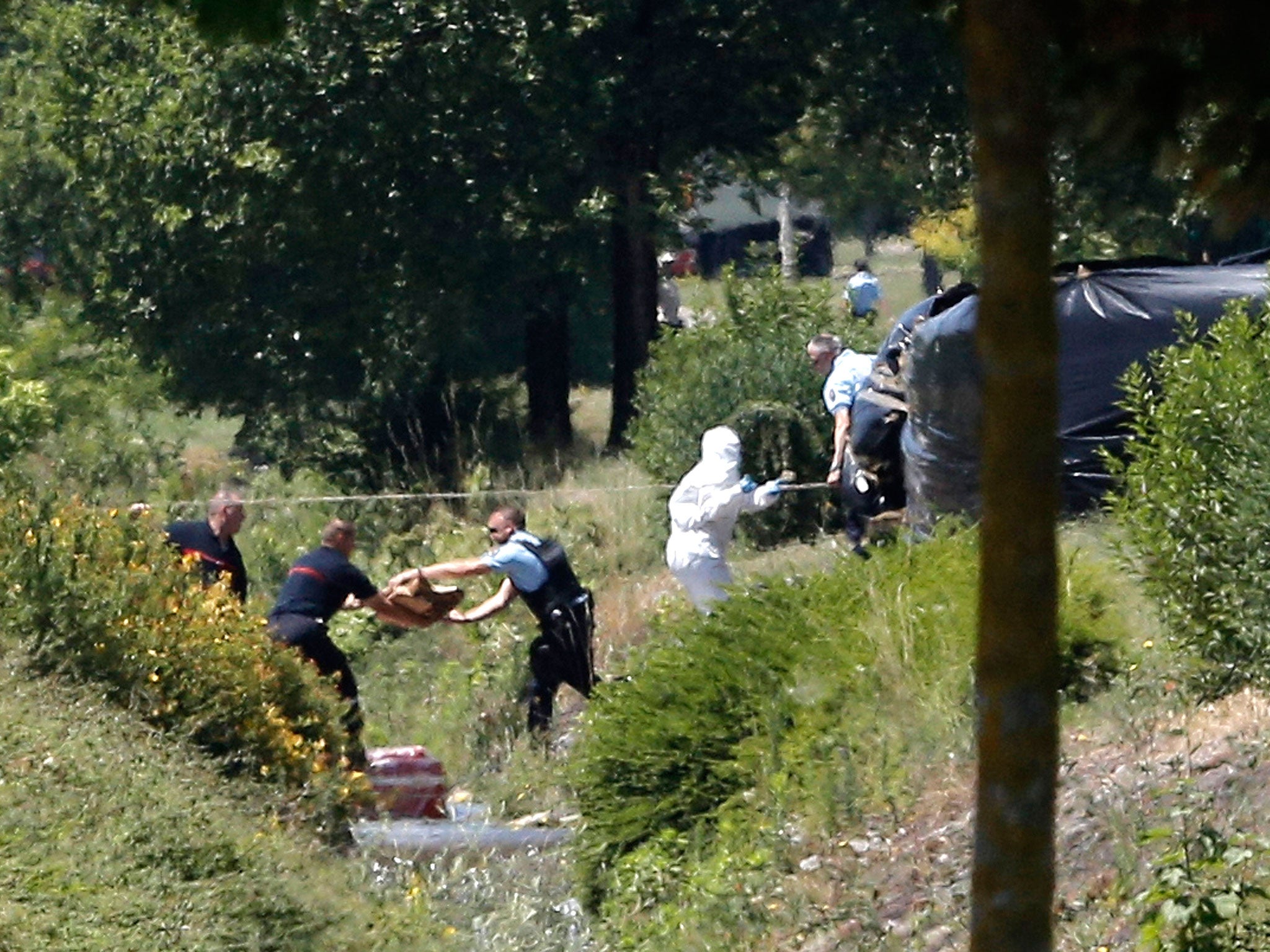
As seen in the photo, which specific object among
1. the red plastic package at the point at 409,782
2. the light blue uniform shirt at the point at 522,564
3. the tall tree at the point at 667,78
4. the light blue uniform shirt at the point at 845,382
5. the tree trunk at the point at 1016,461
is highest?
the tall tree at the point at 667,78

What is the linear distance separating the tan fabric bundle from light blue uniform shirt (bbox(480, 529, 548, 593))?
16.3 inches

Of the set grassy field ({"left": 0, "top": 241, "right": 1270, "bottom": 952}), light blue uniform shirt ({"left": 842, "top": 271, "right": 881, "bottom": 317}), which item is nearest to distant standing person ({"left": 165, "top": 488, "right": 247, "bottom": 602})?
grassy field ({"left": 0, "top": 241, "right": 1270, "bottom": 952})

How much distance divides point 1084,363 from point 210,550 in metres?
5.09

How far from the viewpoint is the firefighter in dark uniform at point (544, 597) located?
11648mm

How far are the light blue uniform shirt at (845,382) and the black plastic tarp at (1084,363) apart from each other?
2.22 ft

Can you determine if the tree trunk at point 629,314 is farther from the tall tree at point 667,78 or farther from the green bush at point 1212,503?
the green bush at point 1212,503

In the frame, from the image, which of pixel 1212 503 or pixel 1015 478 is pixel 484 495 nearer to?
pixel 1212 503

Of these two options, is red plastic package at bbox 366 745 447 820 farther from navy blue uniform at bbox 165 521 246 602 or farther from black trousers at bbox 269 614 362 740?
navy blue uniform at bbox 165 521 246 602

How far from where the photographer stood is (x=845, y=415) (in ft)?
42.1

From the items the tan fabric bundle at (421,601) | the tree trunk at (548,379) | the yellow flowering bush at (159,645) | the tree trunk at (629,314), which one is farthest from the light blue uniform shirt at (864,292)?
the yellow flowering bush at (159,645)

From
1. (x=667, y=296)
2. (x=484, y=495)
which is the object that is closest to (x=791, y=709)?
(x=484, y=495)

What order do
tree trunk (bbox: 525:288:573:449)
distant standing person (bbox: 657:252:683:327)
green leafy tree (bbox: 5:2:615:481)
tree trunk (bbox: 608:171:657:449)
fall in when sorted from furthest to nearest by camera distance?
1. distant standing person (bbox: 657:252:683:327)
2. tree trunk (bbox: 525:288:573:449)
3. tree trunk (bbox: 608:171:657:449)
4. green leafy tree (bbox: 5:2:615:481)

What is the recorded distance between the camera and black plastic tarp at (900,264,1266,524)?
1186cm

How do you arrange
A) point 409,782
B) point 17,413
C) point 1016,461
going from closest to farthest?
1. point 1016,461
2. point 409,782
3. point 17,413
